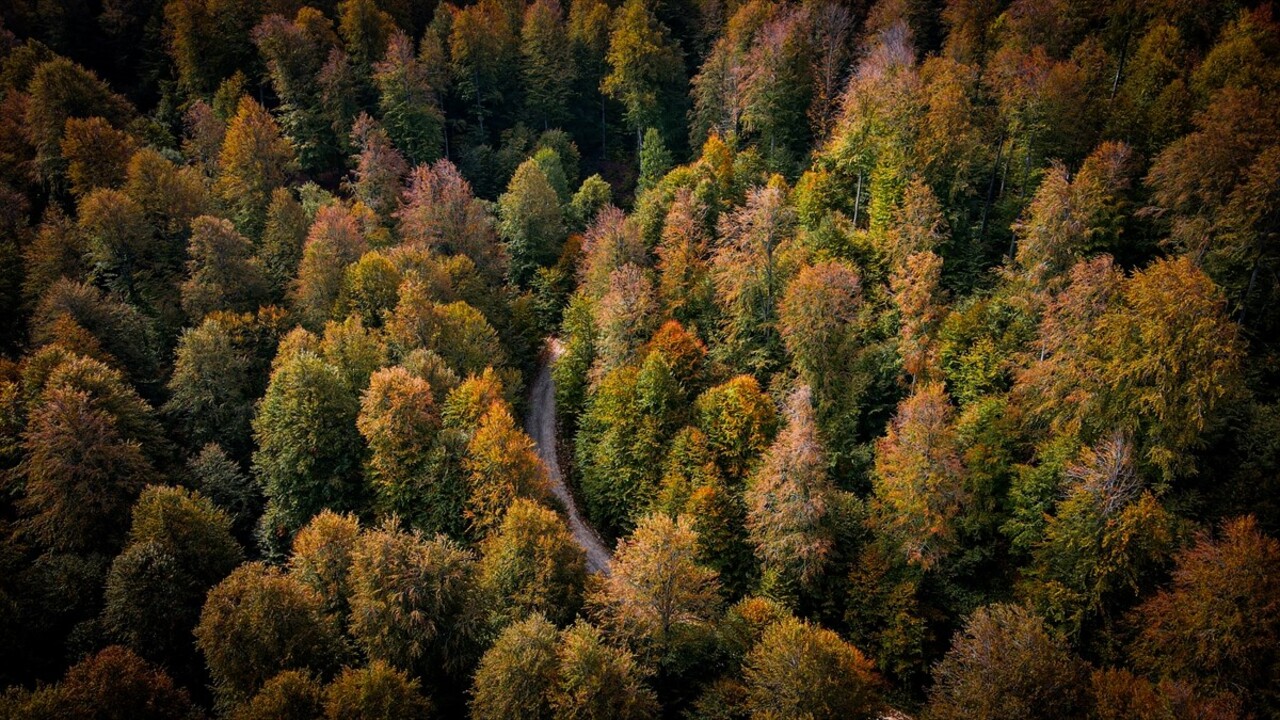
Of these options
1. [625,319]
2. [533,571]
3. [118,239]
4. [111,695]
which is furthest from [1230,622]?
[118,239]

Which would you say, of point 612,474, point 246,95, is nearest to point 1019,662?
point 612,474

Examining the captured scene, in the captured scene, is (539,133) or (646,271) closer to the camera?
(646,271)

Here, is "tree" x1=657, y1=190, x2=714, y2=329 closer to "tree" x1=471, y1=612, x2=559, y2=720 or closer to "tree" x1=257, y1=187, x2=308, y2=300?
"tree" x1=471, y1=612, x2=559, y2=720

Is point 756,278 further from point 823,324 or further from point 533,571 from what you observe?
point 533,571

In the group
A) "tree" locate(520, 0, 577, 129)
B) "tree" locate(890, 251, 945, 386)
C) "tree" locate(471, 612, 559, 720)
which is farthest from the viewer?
"tree" locate(520, 0, 577, 129)

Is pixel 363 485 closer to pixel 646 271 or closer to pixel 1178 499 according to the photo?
pixel 646 271

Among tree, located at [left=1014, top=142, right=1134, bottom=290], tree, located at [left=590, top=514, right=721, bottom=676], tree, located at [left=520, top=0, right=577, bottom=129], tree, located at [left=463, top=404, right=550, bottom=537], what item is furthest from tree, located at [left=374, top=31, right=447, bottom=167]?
tree, located at [left=1014, top=142, right=1134, bottom=290]

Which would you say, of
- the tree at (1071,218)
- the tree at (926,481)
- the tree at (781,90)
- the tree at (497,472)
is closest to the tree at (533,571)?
the tree at (497,472)
